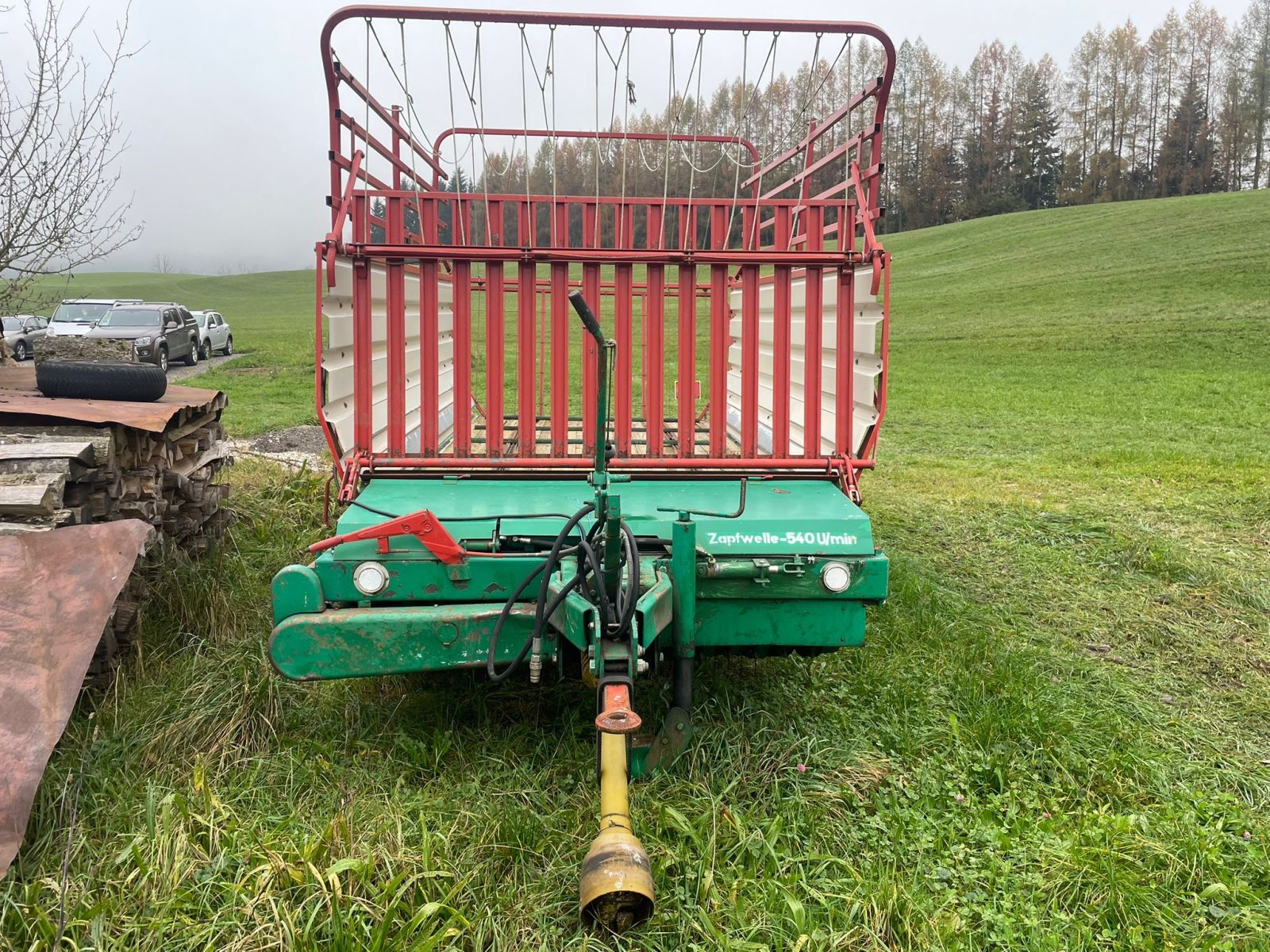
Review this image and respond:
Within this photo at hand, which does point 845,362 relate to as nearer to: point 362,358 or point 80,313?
point 362,358

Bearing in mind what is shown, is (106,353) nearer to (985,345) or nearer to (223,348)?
(985,345)

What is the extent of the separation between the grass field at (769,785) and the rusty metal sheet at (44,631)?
9.7 inches

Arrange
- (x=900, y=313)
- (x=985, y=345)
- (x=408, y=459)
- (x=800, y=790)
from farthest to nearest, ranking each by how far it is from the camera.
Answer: (x=900, y=313) → (x=985, y=345) → (x=408, y=459) → (x=800, y=790)

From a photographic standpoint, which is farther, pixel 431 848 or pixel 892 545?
pixel 892 545

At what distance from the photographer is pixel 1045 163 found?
60312mm

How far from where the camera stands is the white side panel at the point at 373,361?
3775mm

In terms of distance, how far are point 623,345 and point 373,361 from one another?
1117mm

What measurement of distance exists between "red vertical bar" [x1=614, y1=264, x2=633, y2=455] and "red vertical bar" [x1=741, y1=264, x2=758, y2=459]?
487 millimetres

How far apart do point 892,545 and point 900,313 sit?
26.5 meters

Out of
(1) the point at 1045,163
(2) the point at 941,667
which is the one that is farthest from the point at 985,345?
(1) the point at 1045,163

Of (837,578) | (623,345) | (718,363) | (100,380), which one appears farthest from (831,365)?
(100,380)

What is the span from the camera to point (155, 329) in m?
20.4

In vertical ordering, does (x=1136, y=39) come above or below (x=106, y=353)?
above

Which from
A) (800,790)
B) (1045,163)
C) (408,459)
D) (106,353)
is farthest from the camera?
(1045,163)
